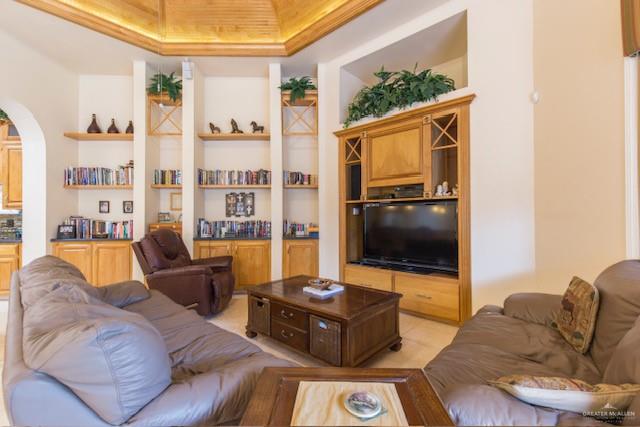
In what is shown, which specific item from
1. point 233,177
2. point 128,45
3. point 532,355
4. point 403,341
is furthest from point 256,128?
point 532,355

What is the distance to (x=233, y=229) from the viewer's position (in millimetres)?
4379

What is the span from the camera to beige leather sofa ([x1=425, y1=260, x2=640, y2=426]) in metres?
0.87

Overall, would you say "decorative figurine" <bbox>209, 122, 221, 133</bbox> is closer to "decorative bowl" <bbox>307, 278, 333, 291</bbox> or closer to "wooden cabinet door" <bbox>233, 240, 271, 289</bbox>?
"wooden cabinet door" <bbox>233, 240, 271, 289</bbox>

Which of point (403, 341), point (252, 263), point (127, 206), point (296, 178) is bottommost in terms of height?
point (403, 341)

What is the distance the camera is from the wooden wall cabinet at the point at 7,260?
373cm

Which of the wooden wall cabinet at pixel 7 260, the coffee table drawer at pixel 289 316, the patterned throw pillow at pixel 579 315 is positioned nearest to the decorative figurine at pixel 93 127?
the wooden wall cabinet at pixel 7 260

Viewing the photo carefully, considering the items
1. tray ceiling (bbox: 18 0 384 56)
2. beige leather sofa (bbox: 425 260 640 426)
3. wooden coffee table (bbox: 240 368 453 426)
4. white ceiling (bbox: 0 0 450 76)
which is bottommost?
beige leather sofa (bbox: 425 260 640 426)

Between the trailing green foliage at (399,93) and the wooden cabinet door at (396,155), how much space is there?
0.24 meters

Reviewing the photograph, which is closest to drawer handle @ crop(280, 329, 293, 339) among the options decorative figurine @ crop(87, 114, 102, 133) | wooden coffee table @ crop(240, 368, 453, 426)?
wooden coffee table @ crop(240, 368, 453, 426)

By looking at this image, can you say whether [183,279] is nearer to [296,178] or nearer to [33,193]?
[296,178]

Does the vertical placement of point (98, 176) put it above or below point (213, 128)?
below

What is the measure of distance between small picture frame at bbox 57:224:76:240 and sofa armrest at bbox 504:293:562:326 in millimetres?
5081

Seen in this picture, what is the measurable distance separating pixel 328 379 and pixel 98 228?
4532 mm

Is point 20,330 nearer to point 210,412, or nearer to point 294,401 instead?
point 210,412
